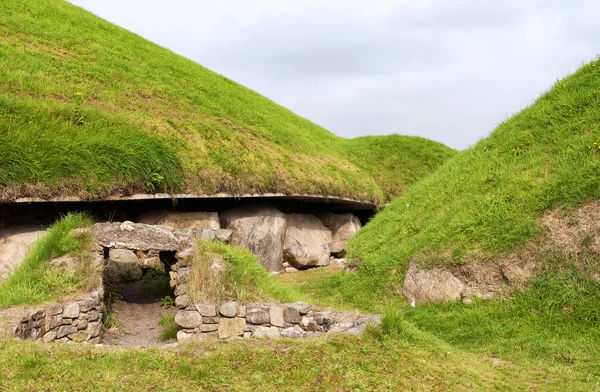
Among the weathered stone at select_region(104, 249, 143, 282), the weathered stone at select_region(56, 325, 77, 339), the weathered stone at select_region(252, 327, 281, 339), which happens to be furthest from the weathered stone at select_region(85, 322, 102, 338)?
the weathered stone at select_region(104, 249, 143, 282)

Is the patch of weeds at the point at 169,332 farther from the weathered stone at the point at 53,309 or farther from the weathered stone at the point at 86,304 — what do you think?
the weathered stone at the point at 53,309

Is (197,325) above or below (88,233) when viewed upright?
below

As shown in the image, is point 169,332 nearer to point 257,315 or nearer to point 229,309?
point 229,309

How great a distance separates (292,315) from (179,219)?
6.75m

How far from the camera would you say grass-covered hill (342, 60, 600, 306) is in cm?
1165

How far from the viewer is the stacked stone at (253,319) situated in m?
8.91

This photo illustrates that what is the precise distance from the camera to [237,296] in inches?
378

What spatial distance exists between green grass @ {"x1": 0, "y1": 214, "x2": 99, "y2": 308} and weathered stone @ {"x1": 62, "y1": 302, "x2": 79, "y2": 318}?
1.26ft

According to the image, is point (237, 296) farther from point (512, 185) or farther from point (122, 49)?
point (122, 49)

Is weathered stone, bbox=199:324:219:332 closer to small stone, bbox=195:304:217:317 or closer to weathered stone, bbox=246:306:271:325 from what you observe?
small stone, bbox=195:304:217:317

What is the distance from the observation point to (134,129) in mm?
14844

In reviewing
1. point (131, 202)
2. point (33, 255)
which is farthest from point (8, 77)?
point (33, 255)

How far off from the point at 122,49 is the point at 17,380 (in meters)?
18.9

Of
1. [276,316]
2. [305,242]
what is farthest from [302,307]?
[305,242]
